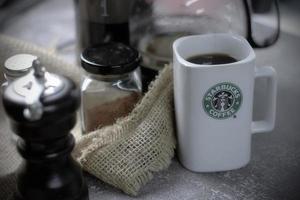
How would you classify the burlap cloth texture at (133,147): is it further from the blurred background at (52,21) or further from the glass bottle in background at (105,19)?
the blurred background at (52,21)

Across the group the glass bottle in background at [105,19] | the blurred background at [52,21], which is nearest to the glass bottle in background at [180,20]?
the glass bottle in background at [105,19]

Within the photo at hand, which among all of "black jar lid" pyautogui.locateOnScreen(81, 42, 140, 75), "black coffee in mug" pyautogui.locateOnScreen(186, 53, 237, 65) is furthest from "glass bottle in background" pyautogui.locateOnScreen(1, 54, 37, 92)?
"black coffee in mug" pyautogui.locateOnScreen(186, 53, 237, 65)

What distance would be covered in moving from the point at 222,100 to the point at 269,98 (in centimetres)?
7

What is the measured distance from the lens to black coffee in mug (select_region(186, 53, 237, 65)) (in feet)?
1.92

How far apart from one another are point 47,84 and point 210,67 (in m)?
0.16

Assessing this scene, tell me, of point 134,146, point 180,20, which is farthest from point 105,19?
point 134,146

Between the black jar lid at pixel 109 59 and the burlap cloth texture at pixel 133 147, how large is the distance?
4cm

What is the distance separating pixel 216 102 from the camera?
21.7 inches

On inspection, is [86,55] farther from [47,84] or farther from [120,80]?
[47,84]

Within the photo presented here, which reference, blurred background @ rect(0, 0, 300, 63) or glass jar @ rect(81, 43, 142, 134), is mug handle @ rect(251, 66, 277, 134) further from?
blurred background @ rect(0, 0, 300, 63)

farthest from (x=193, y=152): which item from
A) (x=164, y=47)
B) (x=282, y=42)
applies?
(x=282, y=42)

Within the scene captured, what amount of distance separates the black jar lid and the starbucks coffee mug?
2.3 inches

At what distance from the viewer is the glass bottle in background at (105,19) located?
28.4 inches

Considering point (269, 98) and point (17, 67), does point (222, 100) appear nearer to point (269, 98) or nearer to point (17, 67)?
point (269, 98)
